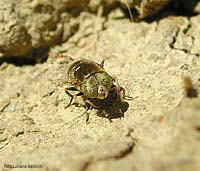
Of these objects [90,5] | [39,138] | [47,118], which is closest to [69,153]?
[39,138]

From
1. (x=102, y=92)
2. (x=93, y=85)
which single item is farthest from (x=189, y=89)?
(x=93, y=85)

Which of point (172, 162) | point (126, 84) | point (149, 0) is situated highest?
point (149, 0)

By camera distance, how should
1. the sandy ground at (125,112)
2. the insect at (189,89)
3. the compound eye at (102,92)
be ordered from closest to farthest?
the sandy ground at (125,112) → the insect at (189,89) → the compound eye at (102,92)

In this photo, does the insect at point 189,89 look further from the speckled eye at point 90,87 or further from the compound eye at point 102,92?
the speckled eye at point 90,87

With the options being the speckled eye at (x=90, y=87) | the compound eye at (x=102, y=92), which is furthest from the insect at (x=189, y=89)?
the speckled eye at (x=90, y=87)

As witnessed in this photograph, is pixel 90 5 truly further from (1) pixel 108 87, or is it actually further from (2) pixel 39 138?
(2) pixel 39 138

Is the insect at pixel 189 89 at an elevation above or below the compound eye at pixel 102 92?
above

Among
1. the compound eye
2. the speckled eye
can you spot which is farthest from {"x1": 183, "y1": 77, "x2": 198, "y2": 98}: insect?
the speckled eye
